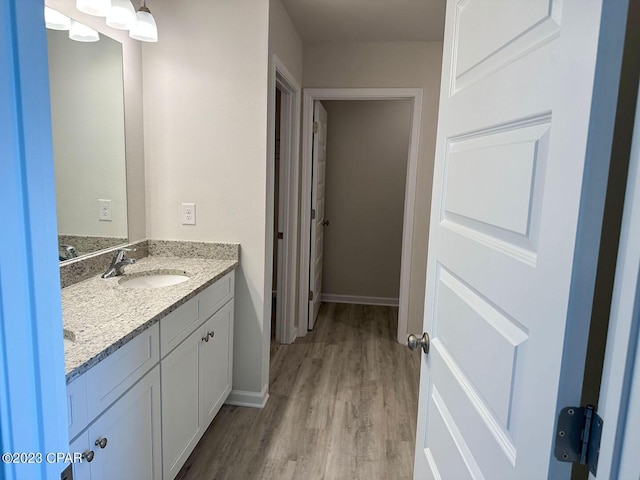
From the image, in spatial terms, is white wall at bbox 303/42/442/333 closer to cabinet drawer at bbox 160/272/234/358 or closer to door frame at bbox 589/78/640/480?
cabinet drawer at bbox 160/272/234/358

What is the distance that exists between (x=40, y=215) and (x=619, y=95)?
782 millimetres

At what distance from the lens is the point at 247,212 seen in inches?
94.1

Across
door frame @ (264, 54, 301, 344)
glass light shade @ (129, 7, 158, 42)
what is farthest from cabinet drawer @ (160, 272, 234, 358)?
glass light shade @ (129, 7, 158, 42)

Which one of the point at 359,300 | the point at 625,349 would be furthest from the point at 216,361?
the point at 359,300

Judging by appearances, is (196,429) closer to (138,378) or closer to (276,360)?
(138,378)

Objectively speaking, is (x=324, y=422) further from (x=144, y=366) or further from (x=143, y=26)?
(x=143, y=26)

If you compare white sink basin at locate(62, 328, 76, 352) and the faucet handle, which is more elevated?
the faucet handle

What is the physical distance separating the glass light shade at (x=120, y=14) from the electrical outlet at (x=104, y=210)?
0.81 meters

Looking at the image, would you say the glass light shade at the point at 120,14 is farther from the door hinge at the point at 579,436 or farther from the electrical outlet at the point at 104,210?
the door hinge at the point at 579,436

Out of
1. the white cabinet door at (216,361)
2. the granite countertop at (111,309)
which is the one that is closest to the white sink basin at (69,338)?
the granite countertop at (111,309)

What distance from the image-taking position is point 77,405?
112 centimetres

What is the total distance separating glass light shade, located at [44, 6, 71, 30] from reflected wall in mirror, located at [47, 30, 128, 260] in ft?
0.08

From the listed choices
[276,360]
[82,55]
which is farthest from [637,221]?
[276,360]

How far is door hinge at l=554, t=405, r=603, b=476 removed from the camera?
22.5 inches
